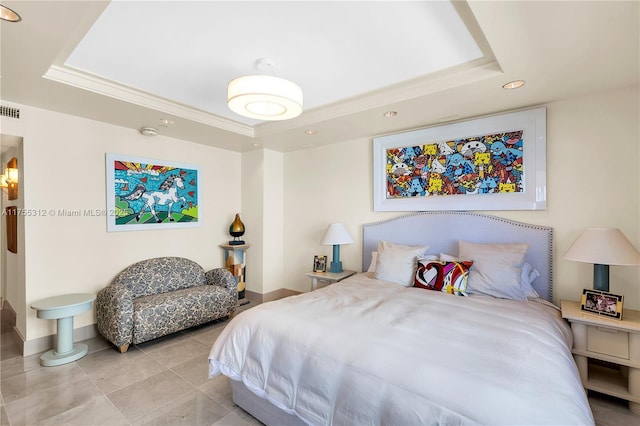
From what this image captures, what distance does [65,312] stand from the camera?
2662 millimetres

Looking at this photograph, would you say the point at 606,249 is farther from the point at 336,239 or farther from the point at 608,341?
the point at 336,239

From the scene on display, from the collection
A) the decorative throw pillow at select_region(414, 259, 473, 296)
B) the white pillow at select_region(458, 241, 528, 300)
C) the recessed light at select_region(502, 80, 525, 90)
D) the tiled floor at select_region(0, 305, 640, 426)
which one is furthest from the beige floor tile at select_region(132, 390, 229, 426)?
the recessed light at select_region(502, 80, 525, 90)

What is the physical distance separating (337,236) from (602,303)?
2.45 metres

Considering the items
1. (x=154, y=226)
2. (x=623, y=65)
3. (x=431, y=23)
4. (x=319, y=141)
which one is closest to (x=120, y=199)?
(x=154, y=226)

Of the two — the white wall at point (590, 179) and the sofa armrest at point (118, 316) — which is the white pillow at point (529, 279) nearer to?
the white wall at point (590, 179)

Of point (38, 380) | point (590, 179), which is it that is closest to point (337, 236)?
point (590, 179)

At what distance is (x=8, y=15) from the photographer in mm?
1516

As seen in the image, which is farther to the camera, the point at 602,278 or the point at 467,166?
the point at 467,166

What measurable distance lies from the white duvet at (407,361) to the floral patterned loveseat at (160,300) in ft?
4.59

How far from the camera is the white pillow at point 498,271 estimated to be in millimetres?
2451

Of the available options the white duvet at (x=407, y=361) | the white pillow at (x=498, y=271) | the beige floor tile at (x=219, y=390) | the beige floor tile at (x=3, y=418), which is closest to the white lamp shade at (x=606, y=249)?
the white pillow at (x=498, y=271)

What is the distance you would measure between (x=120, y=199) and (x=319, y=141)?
8.46 ft

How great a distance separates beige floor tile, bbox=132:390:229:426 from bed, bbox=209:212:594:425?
17cm

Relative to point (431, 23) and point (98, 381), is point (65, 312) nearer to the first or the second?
point (98, 381)
